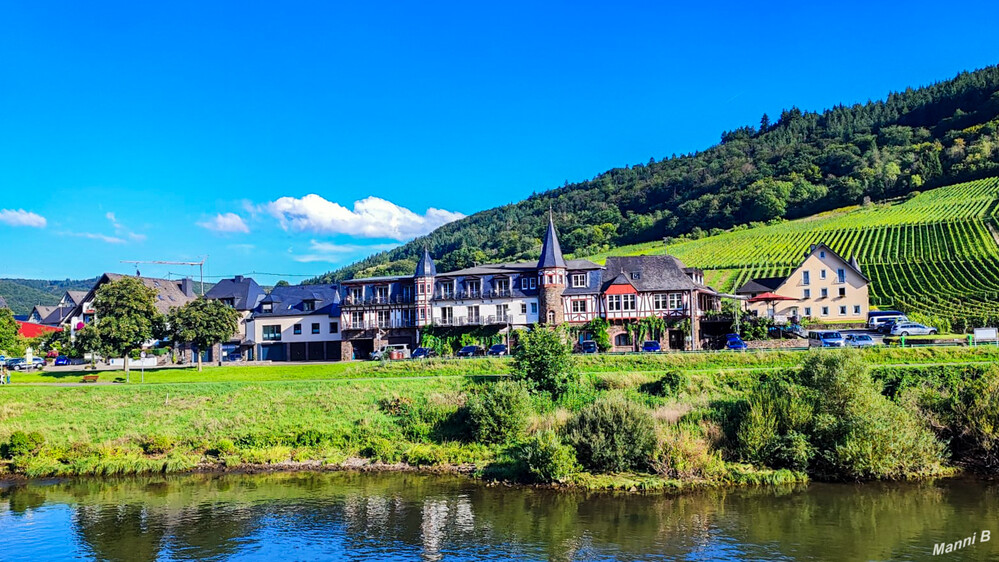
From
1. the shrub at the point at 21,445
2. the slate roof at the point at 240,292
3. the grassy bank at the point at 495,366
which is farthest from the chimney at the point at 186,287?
the shrub at the point at 21,445

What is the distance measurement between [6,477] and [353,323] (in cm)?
3400

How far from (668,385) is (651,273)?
24.1 m

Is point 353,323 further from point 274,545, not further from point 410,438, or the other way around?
point 274,545

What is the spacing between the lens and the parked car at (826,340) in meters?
46.0

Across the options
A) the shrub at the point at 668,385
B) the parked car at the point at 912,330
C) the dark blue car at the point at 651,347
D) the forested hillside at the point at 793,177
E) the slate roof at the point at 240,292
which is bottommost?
the shrub at the point at 668,385

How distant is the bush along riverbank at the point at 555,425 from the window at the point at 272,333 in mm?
25048

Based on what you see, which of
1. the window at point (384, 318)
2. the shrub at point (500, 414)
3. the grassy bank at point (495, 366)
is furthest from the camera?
the window at point (384, 318)

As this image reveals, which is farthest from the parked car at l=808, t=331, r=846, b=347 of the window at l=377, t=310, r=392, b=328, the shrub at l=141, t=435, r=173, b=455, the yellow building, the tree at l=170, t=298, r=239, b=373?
the tree at l=170, t=298, r=239, b=373

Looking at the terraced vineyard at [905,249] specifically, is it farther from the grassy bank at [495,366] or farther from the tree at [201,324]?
the tree at [201,324]

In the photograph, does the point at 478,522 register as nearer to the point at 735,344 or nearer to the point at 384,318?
the point at 735,344

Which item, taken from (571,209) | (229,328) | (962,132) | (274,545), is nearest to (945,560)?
(274,545)

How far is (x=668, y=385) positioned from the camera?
3784 cm

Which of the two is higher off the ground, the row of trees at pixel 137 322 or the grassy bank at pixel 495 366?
the row of trees at pixel 137 322

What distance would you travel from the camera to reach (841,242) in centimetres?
9456
